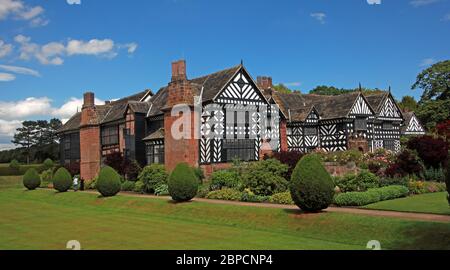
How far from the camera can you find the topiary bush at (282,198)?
1878cm

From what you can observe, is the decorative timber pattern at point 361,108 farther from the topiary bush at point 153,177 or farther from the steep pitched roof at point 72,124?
the steep pitched roof at point 72,124

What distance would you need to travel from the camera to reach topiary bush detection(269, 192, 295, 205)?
1878cm

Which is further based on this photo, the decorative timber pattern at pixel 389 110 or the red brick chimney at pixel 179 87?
the decorative timber pattern at pixel 389 110

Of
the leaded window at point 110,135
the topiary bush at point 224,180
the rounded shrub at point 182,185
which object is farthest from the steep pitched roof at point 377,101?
the rounded shrub at point 182,185

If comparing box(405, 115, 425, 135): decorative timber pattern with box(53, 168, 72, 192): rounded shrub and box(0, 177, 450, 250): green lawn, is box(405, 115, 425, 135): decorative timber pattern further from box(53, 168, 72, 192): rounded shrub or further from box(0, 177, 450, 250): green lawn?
box(53, 168, 72, 192): rounded shrub

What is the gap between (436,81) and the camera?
49.7 metres

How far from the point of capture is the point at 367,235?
12.3 metres

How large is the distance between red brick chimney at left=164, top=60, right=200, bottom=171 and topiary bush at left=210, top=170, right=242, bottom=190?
372 cm

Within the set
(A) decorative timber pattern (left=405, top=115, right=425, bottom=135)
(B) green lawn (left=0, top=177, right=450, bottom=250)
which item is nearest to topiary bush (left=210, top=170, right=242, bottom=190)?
(B) green lawn (left=0, top=177, right=450, bottom=250)

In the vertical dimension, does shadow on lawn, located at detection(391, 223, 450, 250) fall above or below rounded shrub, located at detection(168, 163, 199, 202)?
below

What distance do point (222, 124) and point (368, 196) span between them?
14.5m

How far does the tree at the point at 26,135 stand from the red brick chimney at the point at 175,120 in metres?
62.0

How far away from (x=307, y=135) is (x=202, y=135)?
12.7 metres

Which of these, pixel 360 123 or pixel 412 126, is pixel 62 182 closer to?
pixel 360 123
